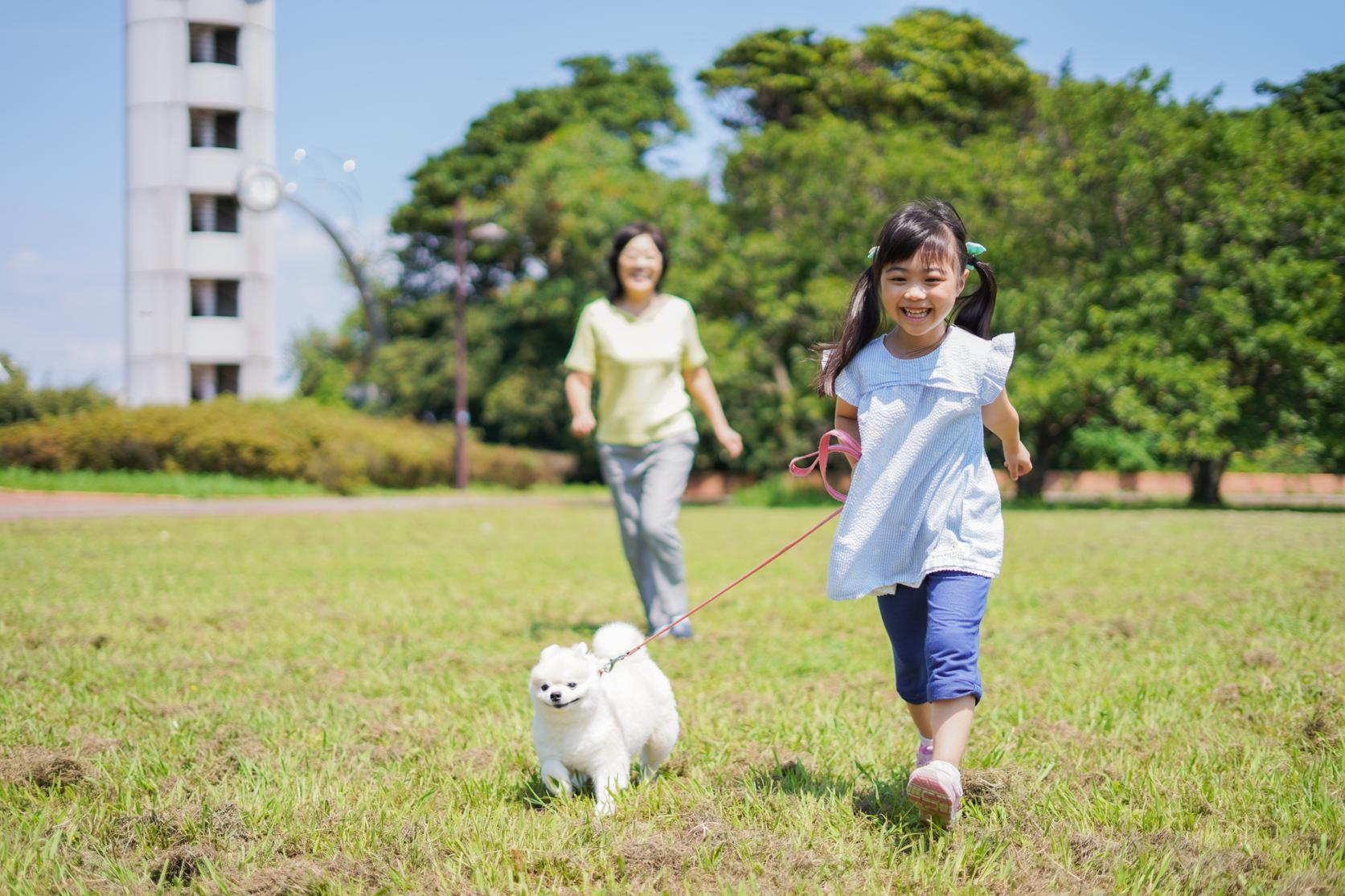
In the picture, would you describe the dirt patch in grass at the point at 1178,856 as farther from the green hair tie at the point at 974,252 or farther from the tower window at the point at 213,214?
the tower window at the point at 213,214

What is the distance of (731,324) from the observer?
73.8 ft

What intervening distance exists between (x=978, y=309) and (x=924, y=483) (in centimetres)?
55

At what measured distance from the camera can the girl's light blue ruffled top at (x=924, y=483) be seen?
113 inches

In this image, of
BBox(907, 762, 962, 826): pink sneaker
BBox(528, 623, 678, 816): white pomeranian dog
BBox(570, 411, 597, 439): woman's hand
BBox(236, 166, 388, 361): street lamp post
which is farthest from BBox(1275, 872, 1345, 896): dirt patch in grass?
BBox(236, 166, 388, 361): street lamp post

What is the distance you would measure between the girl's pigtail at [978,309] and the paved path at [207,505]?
14.0 metres

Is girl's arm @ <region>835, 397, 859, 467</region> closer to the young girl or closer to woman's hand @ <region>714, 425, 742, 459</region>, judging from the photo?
the young girl

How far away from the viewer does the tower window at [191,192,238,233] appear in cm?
3288

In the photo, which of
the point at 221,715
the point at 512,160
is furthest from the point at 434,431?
the point at 221,715

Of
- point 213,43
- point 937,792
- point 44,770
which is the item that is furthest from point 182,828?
point 213,43

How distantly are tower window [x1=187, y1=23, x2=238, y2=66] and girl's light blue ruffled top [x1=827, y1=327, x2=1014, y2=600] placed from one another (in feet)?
111

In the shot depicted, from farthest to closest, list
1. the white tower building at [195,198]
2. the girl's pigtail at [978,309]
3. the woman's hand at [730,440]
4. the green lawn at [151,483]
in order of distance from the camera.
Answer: the white tower building at [195,198] → the green lawn at [151,483] → the woman's hand at [730,440] → the girl's pigtail at [978,309]

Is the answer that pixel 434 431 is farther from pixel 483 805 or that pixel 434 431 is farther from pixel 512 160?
pixel 483 805

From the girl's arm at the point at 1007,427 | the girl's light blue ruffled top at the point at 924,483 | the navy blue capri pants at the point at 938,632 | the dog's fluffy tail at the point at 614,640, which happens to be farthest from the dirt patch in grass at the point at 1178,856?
the dog's fluffy tail at the point at 614,640

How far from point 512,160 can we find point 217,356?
11.9 meters
